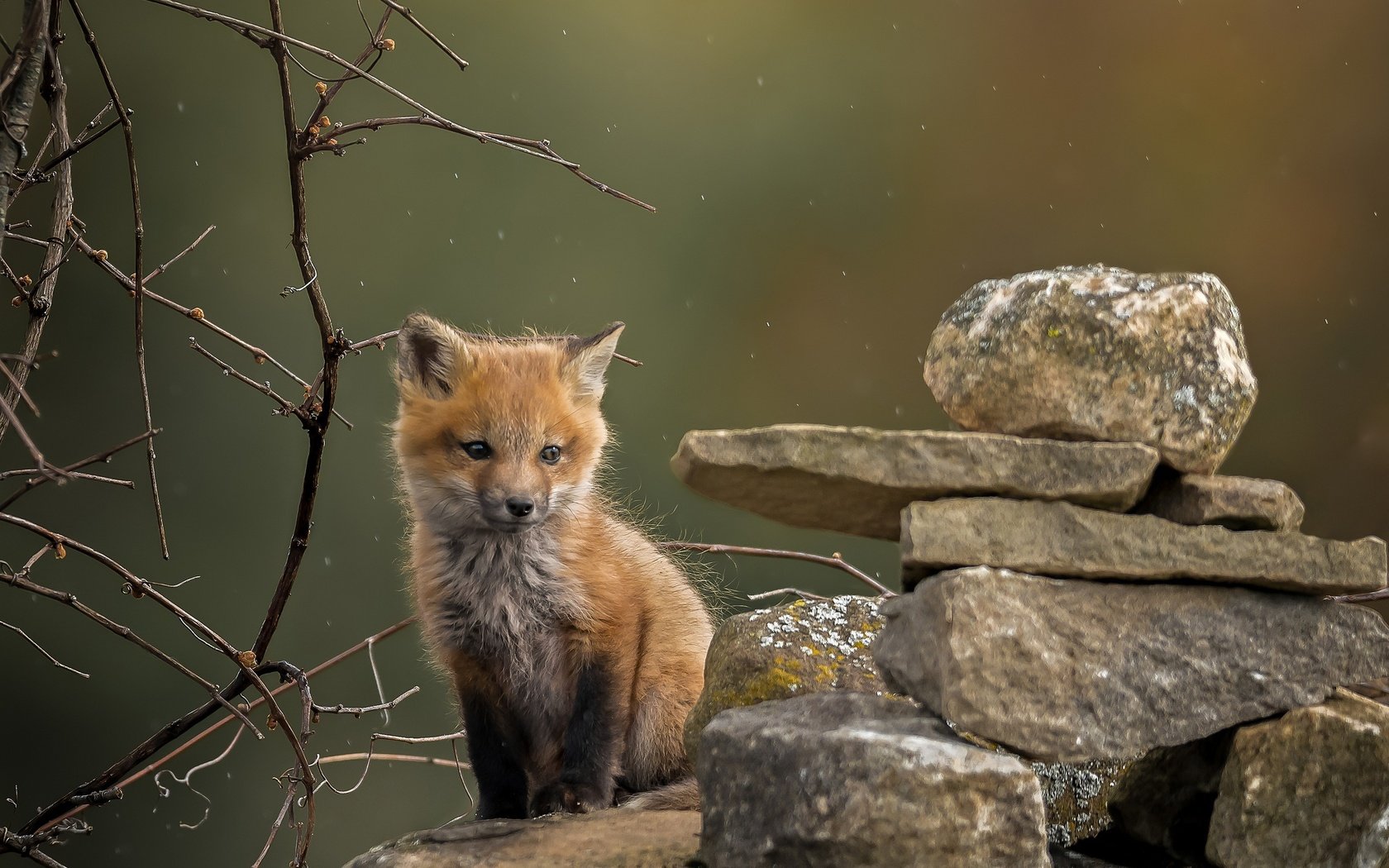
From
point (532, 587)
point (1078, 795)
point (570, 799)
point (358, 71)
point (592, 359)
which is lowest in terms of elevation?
point (570, 799)

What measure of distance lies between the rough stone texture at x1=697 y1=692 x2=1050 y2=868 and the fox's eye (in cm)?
106

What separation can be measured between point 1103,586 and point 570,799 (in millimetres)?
1340

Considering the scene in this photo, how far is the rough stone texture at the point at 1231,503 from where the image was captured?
2285mm

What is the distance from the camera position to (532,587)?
308 cm

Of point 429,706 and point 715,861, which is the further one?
point 429,706

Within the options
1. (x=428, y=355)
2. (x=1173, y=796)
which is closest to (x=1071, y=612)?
(x=1173, y=796)

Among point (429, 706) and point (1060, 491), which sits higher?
point (1060, 491)

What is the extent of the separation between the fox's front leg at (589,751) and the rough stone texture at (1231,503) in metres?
1.34

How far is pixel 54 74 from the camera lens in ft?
7.82

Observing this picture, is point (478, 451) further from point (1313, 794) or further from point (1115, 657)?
point (1313, 794)

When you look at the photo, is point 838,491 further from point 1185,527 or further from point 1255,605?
point 1255,605

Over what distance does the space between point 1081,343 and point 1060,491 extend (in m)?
0.30

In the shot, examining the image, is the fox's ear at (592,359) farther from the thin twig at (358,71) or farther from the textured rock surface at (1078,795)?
the textured rock surface at (1078,795)

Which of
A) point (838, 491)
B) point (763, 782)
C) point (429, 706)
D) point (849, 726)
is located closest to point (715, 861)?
point (763, 782)
